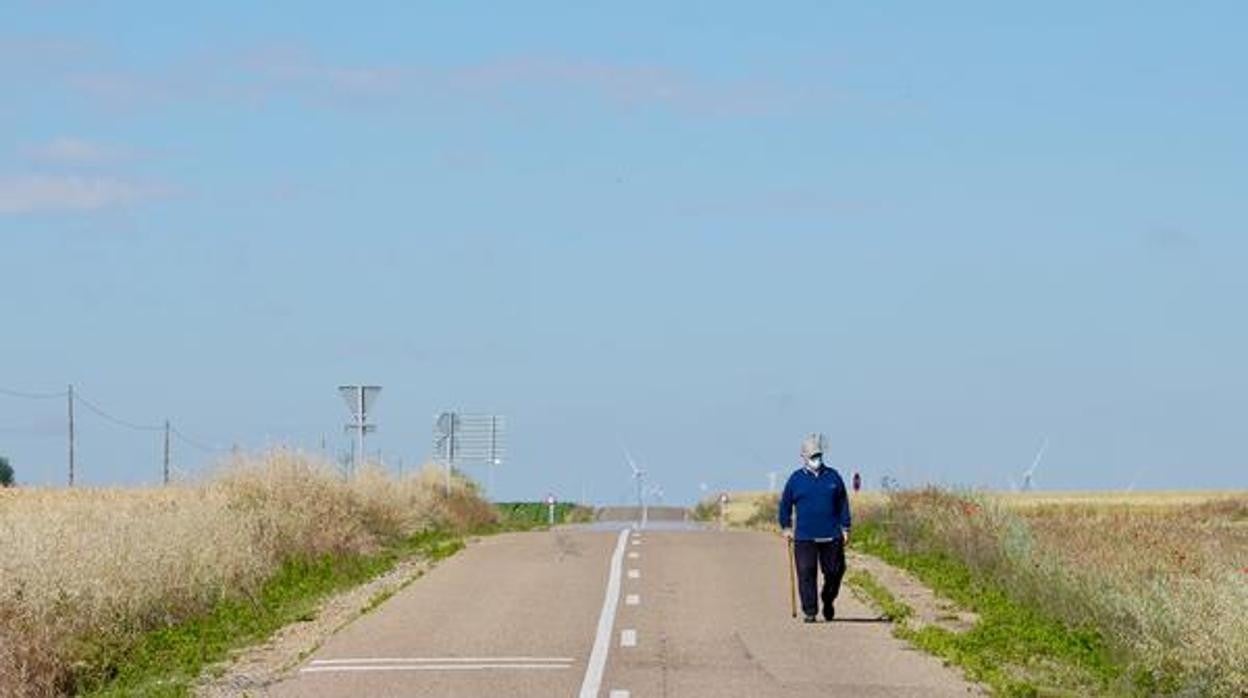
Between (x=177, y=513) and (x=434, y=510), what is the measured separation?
21767 millimetres

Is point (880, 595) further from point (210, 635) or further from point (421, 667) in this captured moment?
point (421, 667)

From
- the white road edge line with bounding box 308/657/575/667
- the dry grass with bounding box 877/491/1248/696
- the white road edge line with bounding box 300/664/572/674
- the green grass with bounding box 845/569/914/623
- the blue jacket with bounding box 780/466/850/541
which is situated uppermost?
the blue jacket with bounding box 780/466/850/541

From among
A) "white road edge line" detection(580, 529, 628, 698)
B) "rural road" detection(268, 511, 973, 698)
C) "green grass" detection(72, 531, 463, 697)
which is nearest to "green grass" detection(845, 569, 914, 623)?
"rural road" detection(268, 511, 973, 698)

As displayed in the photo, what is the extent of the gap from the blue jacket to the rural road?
1033 mm

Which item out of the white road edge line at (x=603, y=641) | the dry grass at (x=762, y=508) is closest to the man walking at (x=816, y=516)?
the white road edge line at (x=603, y=641)

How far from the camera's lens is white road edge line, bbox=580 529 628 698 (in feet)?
62.1

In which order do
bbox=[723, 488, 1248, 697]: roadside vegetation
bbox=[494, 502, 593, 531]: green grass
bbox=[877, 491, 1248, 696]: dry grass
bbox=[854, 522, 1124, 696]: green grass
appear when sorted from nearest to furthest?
bbox=[877, 491, 1248, 696]: dry grass → bbox=[723, 488, 1248, 697]: roadside vegetation → bbox=[854, 522, 1124, 696]: green grass → bbox=[494, 502, 593, 531]: green grass

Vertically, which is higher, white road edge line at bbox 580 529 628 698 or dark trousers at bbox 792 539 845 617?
dark trousers at bbox 792 539 845 617

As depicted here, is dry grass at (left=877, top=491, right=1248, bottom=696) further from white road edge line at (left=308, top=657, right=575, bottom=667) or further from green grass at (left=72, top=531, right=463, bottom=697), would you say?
green grass at (left=72, top=531, right=463, bottom=697)

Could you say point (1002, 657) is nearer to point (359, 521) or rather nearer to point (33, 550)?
point (33, 550)

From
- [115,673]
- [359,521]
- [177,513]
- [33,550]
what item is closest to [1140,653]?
[115,673]

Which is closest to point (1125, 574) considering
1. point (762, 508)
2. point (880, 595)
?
point (880, 595)

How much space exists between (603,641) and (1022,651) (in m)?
4.25

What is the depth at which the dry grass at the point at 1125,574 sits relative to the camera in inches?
715
